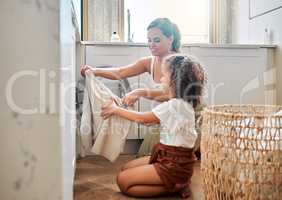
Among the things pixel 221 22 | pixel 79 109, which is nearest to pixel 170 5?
pixel 221 22

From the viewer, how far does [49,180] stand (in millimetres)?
673

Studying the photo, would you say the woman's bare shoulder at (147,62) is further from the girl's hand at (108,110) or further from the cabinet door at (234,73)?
the cabinet door at (234,73)

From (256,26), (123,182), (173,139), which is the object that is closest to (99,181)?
(123,182)

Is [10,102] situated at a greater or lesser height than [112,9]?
lesser

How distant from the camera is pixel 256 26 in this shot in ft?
9.23

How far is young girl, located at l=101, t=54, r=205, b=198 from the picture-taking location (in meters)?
1.56

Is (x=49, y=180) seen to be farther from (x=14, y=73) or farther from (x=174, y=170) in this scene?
(x=174, y=170)

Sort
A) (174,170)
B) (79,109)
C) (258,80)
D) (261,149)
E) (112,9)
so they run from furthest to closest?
(112,9), (258,80), (79,109), (174,170), (261,149)

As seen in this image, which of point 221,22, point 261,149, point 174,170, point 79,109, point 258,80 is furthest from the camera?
point 221,22

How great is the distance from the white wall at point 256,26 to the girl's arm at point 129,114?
138 cm

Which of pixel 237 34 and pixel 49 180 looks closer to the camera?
pixel 49 180

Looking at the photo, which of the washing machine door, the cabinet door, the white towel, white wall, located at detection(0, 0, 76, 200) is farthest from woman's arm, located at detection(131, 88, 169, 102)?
white wall, located at detection(0, 0, 76, 200)

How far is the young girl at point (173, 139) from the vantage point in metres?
1.56

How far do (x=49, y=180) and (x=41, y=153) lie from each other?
0.19 ft
